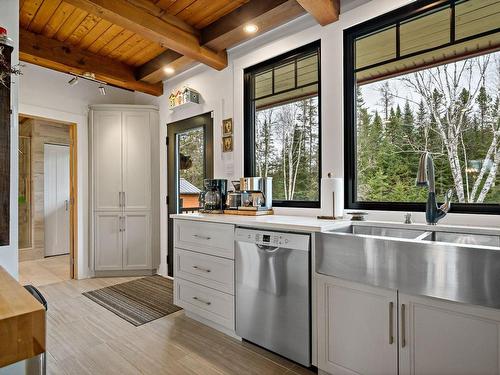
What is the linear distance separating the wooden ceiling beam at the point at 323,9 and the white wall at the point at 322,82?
0.06 metres

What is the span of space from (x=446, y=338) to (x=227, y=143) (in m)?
2.50

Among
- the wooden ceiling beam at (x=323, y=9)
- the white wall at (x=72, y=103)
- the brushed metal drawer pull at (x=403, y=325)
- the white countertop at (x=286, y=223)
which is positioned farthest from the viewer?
the white wall at (x=72, y=103)

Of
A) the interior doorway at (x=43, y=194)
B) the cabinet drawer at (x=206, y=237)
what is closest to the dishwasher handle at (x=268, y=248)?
the cabinet drawer at (x=206, y=237)

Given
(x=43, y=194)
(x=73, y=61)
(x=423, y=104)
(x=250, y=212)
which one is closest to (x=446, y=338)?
(x=423, y=104)

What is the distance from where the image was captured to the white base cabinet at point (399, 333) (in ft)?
4.21

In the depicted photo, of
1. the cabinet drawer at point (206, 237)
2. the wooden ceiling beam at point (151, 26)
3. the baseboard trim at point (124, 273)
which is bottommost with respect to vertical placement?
the baseboard trim at point (124, 273)

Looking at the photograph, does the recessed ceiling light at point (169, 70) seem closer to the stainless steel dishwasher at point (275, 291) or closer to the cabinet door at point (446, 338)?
the stainless steel dishwasher at point (275, 291)

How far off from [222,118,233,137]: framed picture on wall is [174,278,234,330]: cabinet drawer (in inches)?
62.1

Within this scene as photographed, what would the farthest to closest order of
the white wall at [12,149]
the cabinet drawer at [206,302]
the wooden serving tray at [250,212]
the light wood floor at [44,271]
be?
the light wood floor at [44,271] < the wooden serving tray at [250,212] < the cabinet drawer at [206,302] < the white wall at [12,149]

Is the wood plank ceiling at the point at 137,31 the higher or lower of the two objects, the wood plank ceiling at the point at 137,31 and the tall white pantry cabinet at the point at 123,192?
the higher

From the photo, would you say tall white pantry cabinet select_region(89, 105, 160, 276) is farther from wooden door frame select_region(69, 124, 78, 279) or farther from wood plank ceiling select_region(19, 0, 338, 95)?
wood plank ceiling select_region(19, 0, 338, 95)

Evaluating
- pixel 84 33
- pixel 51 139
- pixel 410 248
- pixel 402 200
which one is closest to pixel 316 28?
pixel 402 200

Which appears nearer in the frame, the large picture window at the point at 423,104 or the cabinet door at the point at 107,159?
the large picture window at the point at 423,104

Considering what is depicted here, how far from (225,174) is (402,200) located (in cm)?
180
